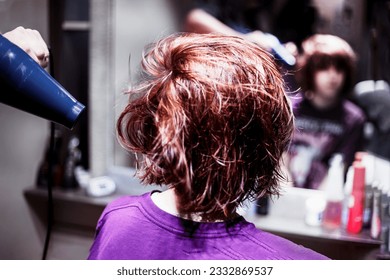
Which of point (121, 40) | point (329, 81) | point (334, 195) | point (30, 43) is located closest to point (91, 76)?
point (121, 40)

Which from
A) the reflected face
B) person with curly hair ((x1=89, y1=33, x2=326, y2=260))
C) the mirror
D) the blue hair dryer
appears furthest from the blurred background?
person with curly hair ((x1=89, y1=33, x2=326, y2=260))

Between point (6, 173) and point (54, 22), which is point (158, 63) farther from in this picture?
point (6, 173)

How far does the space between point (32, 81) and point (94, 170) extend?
1248 mm

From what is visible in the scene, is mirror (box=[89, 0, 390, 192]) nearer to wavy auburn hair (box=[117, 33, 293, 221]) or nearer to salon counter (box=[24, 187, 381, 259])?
salon counter (box=[24, 187, 381, 259])

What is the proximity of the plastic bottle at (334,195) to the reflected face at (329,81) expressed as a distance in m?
0.32

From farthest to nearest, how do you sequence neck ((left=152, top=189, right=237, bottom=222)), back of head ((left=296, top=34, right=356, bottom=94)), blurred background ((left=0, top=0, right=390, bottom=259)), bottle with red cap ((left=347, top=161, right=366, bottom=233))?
back of head ((left=296, top=34, right=356, bottom=94)) → bottle with red cap ((left=347, top=161, right=366, bottom=233)) → blurred background ((left=0, top=0, right=390, bottom=259)) → neck ((left=152, top=189, right=237, bottom=222))

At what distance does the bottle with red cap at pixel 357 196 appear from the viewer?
6.25ft

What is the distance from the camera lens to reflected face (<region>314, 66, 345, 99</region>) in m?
2.11

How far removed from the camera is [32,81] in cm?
113

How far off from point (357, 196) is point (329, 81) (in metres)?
0.52

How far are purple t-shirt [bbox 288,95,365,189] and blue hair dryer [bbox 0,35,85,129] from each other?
1.18m
